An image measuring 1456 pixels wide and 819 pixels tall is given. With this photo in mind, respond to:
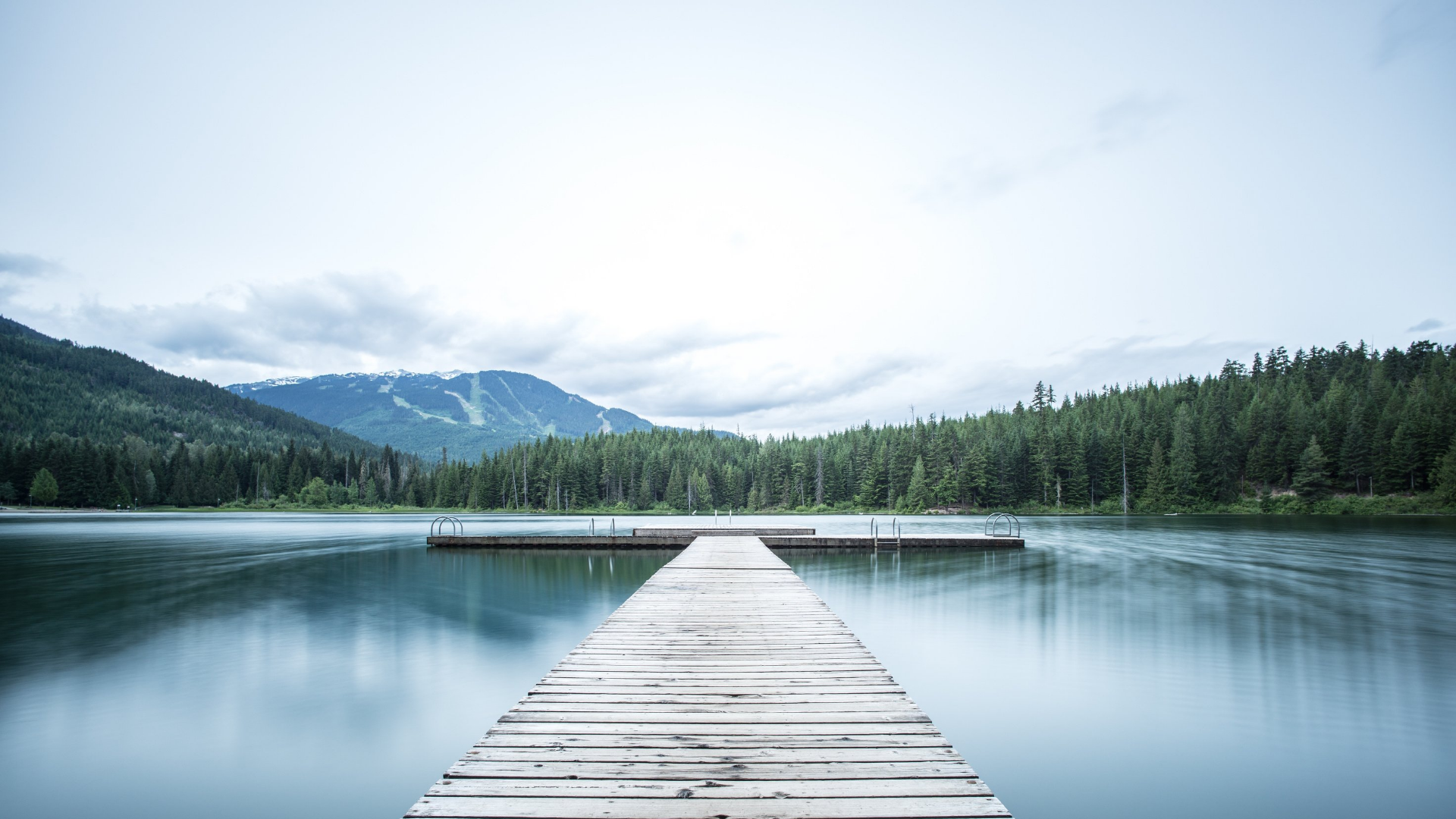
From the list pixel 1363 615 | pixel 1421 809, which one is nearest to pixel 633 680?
pixel 1421 809

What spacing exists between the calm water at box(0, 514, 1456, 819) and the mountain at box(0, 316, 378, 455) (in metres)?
139

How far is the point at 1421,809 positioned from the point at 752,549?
15213 millimetres

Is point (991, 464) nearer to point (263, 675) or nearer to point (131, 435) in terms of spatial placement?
point (263, 675)

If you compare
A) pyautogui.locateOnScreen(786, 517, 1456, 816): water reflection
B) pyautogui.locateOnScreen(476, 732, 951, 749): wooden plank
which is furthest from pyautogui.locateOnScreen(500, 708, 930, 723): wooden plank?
pyautogui.locateOnScreen(786, 517, 1456, 816): water reflection

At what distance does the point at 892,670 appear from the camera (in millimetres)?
10625

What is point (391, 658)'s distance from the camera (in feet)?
38.3

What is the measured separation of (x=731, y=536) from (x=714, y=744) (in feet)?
76.9

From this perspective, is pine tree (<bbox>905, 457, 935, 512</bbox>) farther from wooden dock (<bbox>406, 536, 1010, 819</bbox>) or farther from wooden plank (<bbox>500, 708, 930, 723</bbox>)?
wooden plank (<bbox>500, 708, 930, 723</bbox>)

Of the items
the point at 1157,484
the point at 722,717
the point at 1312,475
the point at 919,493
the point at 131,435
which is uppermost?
the point at 131,435

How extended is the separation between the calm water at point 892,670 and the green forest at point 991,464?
166ft

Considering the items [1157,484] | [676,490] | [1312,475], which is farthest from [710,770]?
[676,490]

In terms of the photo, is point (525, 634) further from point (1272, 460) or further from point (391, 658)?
point (1272, 460)

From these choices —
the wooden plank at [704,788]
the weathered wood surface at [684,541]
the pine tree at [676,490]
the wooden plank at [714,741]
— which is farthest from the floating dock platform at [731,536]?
the pine tree at [676,490]

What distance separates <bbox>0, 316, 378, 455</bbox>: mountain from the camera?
5034 inches
